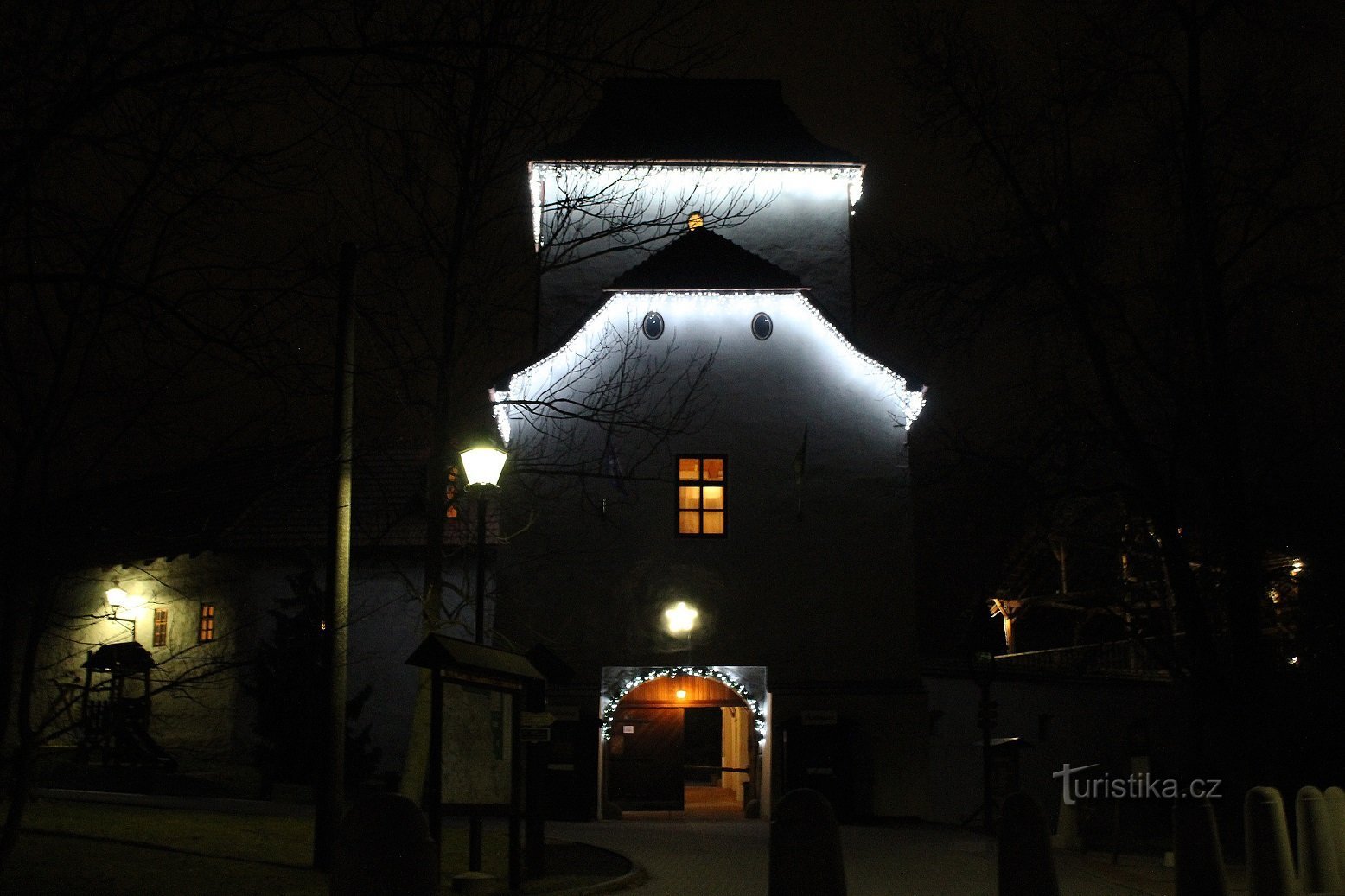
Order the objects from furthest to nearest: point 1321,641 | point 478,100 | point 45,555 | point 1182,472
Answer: point 1321,641
point 1182,472
point 478,100
point 45,555

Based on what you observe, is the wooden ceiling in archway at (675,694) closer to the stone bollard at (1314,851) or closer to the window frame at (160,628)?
the window frame at (160,628)

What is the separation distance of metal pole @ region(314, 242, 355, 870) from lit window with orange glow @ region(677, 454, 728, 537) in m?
15.4

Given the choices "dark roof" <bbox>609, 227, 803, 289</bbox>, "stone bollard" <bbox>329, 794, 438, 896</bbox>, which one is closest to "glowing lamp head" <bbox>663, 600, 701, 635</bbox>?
"dark roof" <bbox>609, 227, 803, 289</bbox>

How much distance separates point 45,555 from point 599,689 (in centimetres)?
1995

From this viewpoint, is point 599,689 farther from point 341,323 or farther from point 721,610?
point 341,323

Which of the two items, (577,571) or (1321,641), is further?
(577,571)

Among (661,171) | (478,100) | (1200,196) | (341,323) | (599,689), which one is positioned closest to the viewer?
(341,323)

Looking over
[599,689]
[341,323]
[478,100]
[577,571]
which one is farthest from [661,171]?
[341,323]

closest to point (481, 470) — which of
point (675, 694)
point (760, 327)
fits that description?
point (760, 327)

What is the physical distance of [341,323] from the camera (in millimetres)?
13984

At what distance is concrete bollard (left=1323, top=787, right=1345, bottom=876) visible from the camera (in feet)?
43.3

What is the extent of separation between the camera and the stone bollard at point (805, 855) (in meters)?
7.72

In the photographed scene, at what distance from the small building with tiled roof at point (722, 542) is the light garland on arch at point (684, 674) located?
0.04 metres

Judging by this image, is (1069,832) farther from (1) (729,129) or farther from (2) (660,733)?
(1) (729,129)
